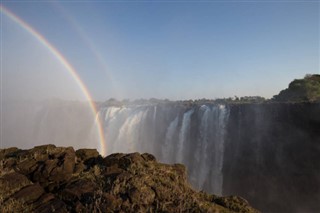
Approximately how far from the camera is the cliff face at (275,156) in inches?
1065

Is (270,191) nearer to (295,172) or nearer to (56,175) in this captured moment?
(295,172)

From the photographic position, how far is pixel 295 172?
2786cm

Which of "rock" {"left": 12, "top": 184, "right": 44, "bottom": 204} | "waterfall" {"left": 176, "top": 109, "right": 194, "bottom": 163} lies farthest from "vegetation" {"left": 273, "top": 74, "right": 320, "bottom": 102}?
"rock" {"left": 12, "top": 184, "right": 44, "bottom": 204}

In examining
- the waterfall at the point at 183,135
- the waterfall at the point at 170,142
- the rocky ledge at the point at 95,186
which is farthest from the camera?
the waterfall at the point at 170,142

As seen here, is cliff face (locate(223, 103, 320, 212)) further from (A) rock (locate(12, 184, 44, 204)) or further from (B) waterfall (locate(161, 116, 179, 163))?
(A) rock (locate(12, 184, 44, 204))

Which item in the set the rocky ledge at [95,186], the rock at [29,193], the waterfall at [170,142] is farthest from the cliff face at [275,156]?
the rock at [29,193]

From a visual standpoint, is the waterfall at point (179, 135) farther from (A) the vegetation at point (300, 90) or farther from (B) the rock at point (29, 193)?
(B) the rock at point (29, 193)

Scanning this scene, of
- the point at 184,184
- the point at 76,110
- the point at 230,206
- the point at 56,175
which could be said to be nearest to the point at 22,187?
the point at 56,175

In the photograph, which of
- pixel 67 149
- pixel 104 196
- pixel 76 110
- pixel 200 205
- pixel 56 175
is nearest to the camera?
pixel 104 196

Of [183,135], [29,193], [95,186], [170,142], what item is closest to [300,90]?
[183,135]

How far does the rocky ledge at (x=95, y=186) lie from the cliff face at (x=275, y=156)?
69.4 feet

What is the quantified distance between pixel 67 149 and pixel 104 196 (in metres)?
3.74

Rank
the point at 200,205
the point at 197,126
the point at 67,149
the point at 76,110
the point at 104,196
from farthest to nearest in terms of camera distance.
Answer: the point at 76,110, the point at 197,126, the point at 67,149, the point at 200,205, the point at 104,196

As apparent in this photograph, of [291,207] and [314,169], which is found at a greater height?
[314,169]
